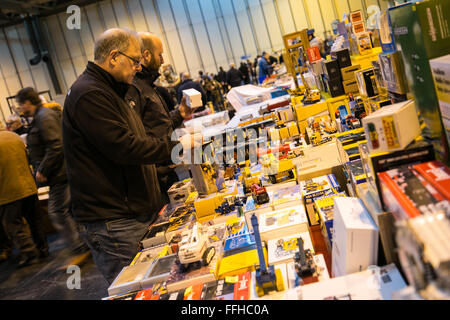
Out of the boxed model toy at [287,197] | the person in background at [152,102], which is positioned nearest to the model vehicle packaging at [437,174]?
the boxed model toy at [287,197]

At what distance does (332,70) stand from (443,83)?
254 cm

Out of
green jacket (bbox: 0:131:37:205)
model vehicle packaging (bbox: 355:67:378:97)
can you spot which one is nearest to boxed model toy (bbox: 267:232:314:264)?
model vehicle packaging (bbox: 355:67:378:97)

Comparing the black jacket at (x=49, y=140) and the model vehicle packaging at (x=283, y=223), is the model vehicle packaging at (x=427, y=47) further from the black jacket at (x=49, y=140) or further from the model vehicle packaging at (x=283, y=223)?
the black jacket at (x=49, y=140)

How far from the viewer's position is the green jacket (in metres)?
5.34

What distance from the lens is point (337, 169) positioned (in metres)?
2.71

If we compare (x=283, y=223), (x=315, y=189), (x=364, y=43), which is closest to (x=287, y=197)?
(x=315, y=189)

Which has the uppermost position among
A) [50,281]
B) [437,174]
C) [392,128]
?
[392,128]

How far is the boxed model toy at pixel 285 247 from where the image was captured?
6.02 ft

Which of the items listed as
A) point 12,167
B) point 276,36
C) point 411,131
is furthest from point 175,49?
point 411,131

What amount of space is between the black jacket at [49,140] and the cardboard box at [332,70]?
3167 millimetres

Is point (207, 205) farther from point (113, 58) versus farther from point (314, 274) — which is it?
point (314, 274)

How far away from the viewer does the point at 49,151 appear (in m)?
5.13
